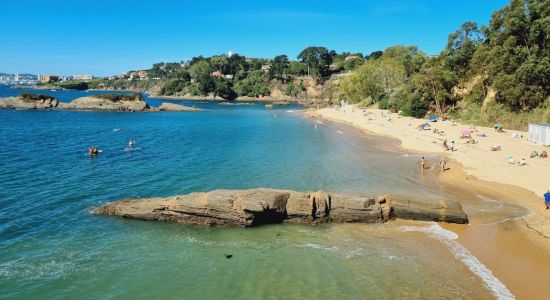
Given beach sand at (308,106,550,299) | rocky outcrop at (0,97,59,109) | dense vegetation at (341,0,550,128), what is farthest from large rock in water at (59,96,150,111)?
beach sand at (308,106,550,299)

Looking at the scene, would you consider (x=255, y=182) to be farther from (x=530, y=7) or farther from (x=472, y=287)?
(x=530, y=7)

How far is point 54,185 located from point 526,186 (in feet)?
113

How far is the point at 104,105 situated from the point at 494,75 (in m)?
101

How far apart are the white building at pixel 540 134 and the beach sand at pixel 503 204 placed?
979mm

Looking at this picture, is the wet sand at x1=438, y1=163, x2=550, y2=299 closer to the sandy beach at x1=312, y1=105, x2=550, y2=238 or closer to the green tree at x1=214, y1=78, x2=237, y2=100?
the sandy beach at x1=312, y1=105, x2=550, y2=238

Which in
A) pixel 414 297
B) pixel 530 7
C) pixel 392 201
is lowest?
pixel 414 297

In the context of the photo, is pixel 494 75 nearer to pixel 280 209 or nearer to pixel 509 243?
pixel 509 243

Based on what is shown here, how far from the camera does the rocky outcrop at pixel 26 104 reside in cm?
10800

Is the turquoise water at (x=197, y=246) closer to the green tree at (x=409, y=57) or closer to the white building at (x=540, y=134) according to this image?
the white building at (x=540, y=134)

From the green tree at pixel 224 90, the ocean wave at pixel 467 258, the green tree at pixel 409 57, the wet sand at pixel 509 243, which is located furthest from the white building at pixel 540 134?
the green tree at pixel 224 90

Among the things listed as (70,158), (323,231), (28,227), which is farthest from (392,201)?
(70,158)

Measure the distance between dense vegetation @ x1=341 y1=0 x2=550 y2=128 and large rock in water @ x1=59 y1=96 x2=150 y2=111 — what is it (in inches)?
2796

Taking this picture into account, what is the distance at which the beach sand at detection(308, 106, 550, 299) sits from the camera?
52.4ft

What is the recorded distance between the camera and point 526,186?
88.3ft
